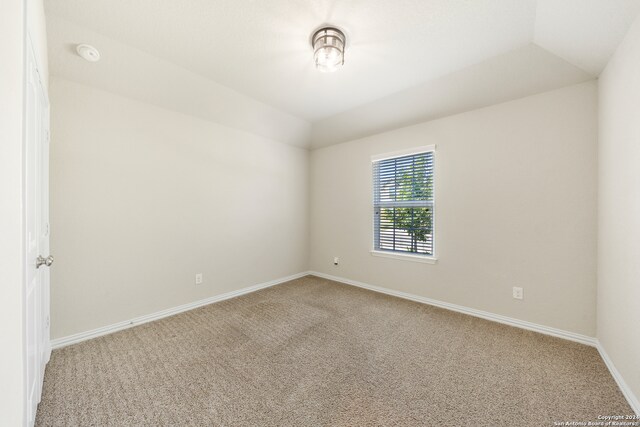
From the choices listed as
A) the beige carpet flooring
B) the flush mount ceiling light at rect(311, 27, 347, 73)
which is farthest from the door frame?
the flush mount ceiling light at rect(311, 27, 347, 73)

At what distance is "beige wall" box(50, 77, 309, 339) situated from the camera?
2.23 m

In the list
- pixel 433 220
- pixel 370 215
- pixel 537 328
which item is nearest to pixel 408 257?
pixel 433 220

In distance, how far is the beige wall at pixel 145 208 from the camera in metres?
2.23

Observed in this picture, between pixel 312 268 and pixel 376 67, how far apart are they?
11.1 feet

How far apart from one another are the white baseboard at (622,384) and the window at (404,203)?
1605 mm

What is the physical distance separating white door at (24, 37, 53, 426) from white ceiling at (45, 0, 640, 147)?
0.67 metres

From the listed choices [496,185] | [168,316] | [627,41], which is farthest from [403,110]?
[168,316]

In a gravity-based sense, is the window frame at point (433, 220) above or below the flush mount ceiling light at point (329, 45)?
below

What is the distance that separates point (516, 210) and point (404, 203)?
1252mm

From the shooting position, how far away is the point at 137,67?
2299 millimetres

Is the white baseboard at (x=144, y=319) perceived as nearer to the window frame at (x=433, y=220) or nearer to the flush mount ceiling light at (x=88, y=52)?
the window frame at (x=433, y=220)

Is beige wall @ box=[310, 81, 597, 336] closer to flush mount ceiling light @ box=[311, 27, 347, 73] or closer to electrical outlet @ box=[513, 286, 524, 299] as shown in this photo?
electrical outlet @ box=[513, 286, 524, 299]

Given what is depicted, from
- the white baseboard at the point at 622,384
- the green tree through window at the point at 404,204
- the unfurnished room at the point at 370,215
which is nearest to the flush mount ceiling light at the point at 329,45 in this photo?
the unfurnished room at the point at 370,215

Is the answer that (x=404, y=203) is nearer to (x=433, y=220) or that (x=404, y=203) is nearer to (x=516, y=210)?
(x=433, y=220)
